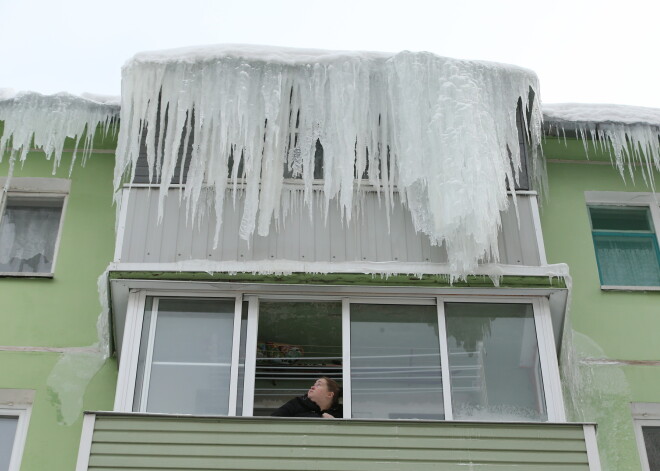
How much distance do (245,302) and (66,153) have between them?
2.96 m

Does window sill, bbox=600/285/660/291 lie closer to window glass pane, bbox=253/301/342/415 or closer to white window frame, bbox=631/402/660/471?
white window frame, bbox=631/402/660/471

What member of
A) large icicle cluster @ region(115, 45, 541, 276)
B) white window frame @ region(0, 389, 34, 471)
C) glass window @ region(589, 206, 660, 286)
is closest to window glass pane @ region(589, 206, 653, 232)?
glass window @ region(589, 206, 660, 286)

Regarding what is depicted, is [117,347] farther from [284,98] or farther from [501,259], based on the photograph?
[501,259]

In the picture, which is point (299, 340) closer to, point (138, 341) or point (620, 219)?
point (138, 341)

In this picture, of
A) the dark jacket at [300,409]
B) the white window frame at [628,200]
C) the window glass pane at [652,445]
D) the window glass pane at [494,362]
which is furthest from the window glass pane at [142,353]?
the white window frame at [628,200]

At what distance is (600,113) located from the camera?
9070mm

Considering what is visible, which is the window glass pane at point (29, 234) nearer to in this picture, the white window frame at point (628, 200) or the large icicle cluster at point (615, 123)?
the large icicle cluster at point (615, 123)

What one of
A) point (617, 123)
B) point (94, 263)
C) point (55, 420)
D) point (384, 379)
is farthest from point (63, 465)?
point (617, 123)

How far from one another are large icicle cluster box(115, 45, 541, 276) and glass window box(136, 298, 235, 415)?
2.97 feet

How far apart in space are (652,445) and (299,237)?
3530mm

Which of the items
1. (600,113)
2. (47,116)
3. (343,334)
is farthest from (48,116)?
(600,113)

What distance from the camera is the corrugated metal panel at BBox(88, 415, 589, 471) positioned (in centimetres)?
661

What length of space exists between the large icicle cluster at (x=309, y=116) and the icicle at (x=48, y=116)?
1.82 feet

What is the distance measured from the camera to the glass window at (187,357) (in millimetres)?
7180
